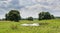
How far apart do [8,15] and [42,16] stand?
27427 millimetres

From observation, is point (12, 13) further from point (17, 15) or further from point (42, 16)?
→ point (42, 16)

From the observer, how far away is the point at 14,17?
123188mm

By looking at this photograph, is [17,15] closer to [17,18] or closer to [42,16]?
[17,18]

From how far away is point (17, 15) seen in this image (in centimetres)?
12450

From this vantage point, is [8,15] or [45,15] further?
[45,15]

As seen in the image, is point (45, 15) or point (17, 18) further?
point (45, 15)

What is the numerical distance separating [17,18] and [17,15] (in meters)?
2.40

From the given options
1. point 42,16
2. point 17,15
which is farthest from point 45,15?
point 17,15

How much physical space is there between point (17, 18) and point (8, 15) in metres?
8.04

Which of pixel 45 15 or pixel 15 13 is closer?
pixel 15 13

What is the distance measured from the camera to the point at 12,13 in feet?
414

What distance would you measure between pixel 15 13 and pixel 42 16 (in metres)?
24.7

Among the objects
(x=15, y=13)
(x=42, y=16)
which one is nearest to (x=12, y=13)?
(x=15, y=13)

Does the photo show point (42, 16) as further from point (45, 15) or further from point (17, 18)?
point (17, 18)
